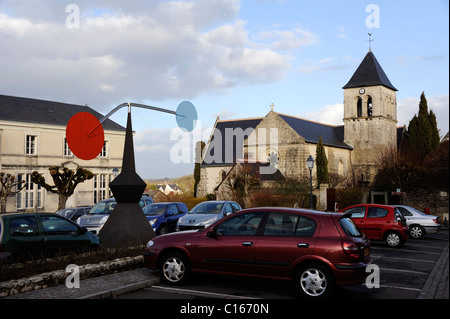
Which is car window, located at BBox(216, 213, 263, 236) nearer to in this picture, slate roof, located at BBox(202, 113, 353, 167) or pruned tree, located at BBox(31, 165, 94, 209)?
pruned tree, located at BBox(31, 165, 94, 209)

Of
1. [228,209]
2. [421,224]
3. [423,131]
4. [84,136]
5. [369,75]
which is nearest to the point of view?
[84,136]

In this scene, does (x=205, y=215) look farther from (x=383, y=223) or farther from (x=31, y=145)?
(x=31, y=145)

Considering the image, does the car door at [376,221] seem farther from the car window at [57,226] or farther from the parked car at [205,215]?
the car window at [57,226]

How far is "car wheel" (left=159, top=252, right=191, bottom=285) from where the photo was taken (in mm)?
8938

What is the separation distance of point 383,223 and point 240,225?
10124 mm

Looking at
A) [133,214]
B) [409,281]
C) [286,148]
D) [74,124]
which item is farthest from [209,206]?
[286,148]

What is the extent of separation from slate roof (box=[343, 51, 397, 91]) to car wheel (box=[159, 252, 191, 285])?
61936 mm

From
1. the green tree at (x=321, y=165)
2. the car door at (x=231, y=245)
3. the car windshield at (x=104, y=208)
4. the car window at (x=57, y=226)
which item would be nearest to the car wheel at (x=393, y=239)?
the car door at (x=231, y=245)

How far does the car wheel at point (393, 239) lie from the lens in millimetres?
16797

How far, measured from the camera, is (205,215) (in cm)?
1631

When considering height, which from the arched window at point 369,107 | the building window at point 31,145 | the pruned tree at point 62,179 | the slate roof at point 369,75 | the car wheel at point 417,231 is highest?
the slate roof at point 369,75

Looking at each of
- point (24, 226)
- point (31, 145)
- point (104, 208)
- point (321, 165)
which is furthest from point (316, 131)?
point (24, 226)

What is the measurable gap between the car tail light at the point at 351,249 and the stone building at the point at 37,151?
37523mm

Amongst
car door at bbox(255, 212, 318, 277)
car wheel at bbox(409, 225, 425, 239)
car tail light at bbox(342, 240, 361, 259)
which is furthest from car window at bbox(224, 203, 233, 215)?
car tail light at bbox(342, 240, 361, 259)
